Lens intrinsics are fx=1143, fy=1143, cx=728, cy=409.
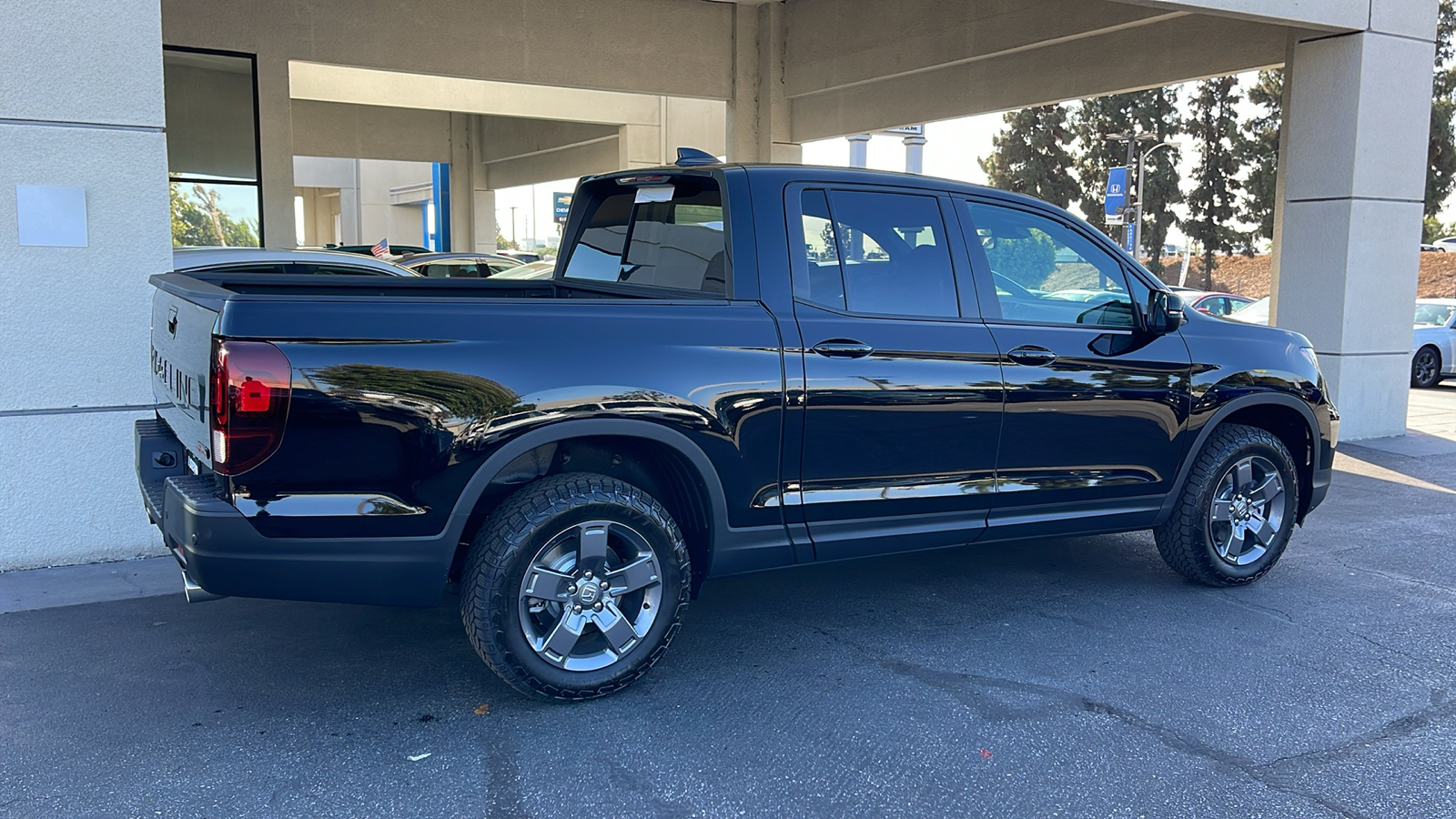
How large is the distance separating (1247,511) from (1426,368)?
43.3ft

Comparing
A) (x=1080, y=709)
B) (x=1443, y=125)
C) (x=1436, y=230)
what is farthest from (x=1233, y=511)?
(x=1436, y=230)

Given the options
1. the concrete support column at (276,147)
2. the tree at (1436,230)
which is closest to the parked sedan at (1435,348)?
the concrete support column at (276,147)

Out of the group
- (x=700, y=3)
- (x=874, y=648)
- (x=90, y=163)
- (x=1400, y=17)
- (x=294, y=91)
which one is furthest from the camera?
(x=294, y=91)

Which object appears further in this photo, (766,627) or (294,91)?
(294,91)

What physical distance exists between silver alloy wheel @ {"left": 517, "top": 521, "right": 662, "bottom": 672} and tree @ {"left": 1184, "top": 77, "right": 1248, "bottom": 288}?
180 ft

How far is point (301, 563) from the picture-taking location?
356 centimetres

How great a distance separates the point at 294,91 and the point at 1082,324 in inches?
804

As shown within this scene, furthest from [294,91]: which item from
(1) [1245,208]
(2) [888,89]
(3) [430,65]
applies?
(1) [1245,208]

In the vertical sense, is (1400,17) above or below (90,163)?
above

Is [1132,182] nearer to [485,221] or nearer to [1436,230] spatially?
[1436,230]

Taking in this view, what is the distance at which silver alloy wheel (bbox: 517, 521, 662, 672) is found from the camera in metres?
3.90

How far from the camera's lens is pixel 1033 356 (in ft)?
15.7

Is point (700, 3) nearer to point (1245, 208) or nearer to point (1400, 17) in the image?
point (1400, 17)

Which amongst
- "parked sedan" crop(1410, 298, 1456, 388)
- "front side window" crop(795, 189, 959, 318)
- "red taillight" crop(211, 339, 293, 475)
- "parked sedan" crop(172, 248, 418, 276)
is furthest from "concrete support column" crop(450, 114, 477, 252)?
"red taillight" crop(211, 339, 293, 475)
